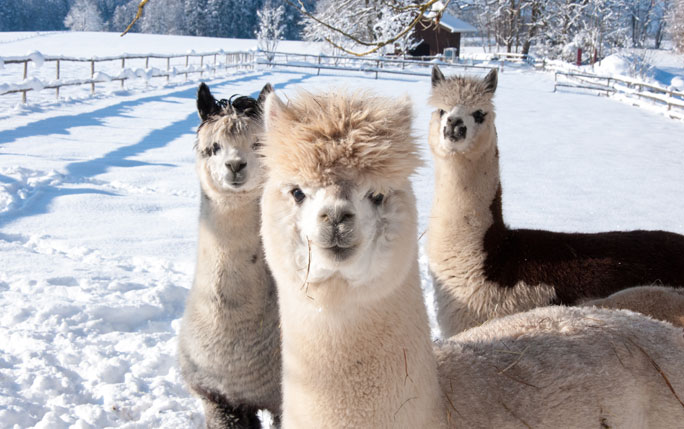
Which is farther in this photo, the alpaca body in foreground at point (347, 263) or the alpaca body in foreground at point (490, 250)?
the alpaca body in foreground at point (490, 250)

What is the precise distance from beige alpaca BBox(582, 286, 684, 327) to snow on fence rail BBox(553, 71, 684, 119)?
1889cm

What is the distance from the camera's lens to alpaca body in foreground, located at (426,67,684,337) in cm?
357

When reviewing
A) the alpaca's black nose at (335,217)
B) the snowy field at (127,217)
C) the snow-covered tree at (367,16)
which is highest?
the snow-covered tree at (367,16)

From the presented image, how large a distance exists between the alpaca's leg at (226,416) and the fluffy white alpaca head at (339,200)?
167cm

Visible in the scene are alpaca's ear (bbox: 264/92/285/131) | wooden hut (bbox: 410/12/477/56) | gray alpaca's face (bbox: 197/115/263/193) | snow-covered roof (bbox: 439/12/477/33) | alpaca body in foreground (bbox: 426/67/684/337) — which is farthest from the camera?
snow-covered roof (bbox: 439/12/477/33)

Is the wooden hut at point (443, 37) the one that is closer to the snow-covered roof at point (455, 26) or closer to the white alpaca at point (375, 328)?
the snow-covered roof at point (455, 26)

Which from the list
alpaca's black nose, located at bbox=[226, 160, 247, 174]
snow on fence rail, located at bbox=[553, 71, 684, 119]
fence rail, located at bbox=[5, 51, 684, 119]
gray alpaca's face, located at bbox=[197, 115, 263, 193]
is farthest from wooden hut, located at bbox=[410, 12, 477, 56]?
alpaca's black nose, located at bbox=[226, 160, 247, 174]

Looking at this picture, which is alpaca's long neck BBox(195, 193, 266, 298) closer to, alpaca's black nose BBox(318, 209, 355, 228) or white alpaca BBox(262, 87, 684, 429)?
white alpaca BBox(262, 87, 684, 429)

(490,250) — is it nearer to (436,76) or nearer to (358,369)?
(436,76)

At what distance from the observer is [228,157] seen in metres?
3.36

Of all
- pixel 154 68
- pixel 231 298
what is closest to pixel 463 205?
pixel 231 298

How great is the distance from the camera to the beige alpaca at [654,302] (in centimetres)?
277

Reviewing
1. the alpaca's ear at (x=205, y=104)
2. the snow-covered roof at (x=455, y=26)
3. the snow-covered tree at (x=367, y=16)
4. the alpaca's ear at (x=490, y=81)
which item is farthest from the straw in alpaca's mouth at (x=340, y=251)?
the snow-covered roof at (x=455, y=26)

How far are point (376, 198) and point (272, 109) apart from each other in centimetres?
51
